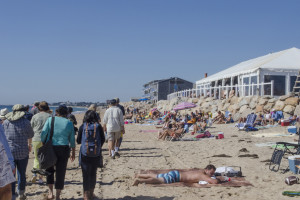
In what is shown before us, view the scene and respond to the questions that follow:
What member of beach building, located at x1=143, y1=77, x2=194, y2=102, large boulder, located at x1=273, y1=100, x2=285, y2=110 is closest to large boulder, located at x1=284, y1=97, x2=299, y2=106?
large boulder, located at x1=273, y1=100, x2=285, y2=110

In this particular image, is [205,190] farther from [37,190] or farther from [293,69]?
[293,69]

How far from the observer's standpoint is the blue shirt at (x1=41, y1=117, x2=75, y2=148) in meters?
5.08

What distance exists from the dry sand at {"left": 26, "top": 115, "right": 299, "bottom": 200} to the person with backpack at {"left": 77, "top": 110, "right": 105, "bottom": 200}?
0.60m

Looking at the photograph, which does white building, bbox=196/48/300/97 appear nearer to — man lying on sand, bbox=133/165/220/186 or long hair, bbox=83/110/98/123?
man lying on sand, bbox=133/165/220/186

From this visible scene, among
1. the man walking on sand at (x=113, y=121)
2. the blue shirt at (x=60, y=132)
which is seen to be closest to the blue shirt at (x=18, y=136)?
the blue shirt at (x=60, y=132)

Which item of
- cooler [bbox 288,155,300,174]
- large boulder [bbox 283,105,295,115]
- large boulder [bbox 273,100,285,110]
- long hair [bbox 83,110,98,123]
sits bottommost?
cooler [bbox 288,155,300,174]

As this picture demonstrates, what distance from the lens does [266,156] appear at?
879cm

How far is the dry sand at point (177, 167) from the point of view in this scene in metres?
5.65

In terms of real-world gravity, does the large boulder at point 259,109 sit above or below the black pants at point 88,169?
above

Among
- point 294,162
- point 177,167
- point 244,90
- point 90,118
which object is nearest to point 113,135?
point 177,167

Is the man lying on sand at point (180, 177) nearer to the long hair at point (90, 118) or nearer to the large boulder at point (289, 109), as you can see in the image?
the long hair at point (90, 118)

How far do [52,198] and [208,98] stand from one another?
2170 cm

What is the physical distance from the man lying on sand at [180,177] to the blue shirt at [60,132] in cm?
177

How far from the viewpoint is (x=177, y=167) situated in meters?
7.98
